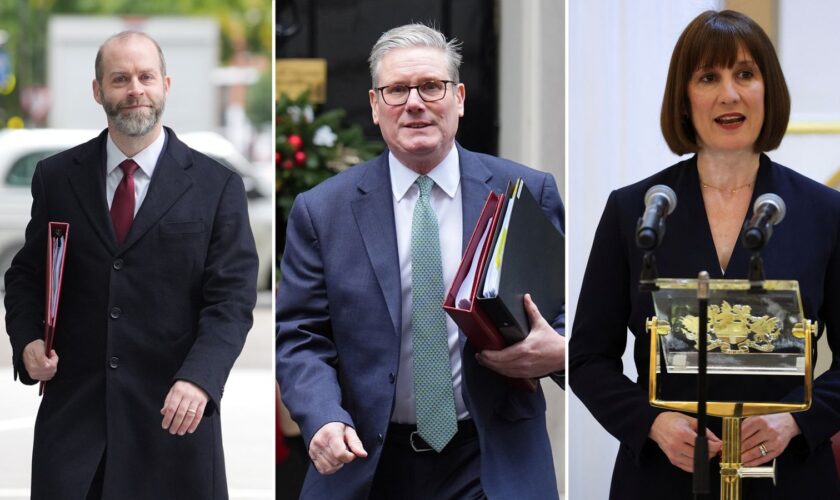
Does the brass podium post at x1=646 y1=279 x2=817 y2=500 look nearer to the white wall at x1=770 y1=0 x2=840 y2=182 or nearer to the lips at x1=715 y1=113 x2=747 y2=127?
the lips at x1=715 y1=113 x2=747 y2=127

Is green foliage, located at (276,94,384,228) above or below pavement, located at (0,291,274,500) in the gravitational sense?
above

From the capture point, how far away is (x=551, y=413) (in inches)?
125

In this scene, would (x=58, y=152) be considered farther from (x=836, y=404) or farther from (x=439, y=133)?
(x=836, y=404)

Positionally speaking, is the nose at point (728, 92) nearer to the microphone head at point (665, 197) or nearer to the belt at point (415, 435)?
the microphone head at point (665, 197)

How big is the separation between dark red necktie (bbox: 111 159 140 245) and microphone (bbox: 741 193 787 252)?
5.21 ft

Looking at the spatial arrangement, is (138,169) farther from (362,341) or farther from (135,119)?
(362,341)

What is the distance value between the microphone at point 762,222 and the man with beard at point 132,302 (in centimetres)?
135

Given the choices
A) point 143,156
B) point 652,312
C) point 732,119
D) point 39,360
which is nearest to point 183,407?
point 39,360

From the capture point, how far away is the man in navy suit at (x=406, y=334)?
2.92m

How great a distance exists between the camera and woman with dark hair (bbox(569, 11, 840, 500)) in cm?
277

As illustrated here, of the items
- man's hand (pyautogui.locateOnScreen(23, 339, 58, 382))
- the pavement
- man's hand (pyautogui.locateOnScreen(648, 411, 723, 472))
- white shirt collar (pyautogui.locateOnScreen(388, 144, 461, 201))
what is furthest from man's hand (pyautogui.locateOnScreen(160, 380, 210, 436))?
man's hand (pyautogui.locateOnScreen(648, 411, 723, 472))

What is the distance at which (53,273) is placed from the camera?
321cm

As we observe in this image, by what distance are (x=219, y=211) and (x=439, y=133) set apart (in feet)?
2.17

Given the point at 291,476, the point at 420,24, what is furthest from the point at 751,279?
the point at 291,476
